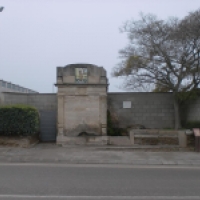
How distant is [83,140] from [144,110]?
142 inches

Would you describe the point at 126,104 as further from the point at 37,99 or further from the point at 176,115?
the point at 37,99

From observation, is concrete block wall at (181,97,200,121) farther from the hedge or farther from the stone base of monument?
the hedge

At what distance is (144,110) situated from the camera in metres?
15.2

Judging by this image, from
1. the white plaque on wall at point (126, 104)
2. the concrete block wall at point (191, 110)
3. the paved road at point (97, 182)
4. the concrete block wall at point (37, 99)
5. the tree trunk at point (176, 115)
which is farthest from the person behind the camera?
the concrete block wall at point (37, 99)

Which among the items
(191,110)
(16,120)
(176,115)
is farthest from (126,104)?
(16,120)

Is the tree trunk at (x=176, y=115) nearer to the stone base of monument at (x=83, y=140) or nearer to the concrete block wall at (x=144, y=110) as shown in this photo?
the concrete block wall at (x=144, y=110)

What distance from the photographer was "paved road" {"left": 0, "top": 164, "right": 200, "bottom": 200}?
6.09 meters

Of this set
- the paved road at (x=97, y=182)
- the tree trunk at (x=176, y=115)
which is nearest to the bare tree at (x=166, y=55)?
the tree trunk at (x=176, y=115)

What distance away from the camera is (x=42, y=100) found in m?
15.7

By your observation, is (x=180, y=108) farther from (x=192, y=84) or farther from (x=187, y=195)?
(x=187, y=195)

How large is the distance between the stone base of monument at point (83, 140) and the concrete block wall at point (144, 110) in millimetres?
2004

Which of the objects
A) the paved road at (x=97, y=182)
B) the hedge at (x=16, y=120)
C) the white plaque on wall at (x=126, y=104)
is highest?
the white plaque on wall at (x=126, y=104)

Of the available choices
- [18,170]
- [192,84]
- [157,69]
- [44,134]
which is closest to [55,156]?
[18,170]

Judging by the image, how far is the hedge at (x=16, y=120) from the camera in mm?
12672
